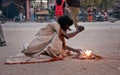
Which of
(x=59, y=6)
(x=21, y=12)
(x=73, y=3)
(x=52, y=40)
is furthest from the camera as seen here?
(x=21, y=12)

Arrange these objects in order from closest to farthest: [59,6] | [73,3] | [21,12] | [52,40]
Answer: [52,40] < [73,3] < [59,6] < [21,12]

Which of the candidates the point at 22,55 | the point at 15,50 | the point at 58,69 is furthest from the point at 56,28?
the point at 15,50

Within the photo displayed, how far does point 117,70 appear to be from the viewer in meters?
8.12

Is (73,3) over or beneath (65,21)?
beneath

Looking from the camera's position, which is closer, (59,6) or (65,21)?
(65,21)

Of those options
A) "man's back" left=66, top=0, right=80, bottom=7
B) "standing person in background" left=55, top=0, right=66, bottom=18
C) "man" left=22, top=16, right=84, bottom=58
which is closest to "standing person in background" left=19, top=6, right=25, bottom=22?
"standing person in background" left=55, top=0, right=66, bottom=18

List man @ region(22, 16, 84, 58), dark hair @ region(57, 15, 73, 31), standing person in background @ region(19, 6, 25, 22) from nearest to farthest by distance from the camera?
1. man @ region(22, 16, 84, 58)
2. dark hair @ region(57, 15, 73, 31)
3. standing person in background @ region(19, 6, 25, 22)

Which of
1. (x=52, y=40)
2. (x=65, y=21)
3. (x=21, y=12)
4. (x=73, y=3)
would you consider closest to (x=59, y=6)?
(x=73, y=3)

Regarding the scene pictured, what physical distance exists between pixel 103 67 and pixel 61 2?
→ 560 inches

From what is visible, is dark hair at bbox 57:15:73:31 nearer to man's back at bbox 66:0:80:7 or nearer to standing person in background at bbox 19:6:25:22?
man's back at bbox 66:0:80:7

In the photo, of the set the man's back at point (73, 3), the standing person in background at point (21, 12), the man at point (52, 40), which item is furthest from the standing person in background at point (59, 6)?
the standing person in background at point (21, 12)

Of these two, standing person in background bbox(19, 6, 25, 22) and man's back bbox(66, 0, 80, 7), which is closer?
man's back bbox(66, 0, 80, 7)

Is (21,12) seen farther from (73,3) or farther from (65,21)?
(65,21)

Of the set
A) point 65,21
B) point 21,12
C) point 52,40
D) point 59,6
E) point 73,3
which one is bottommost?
point 21,12
